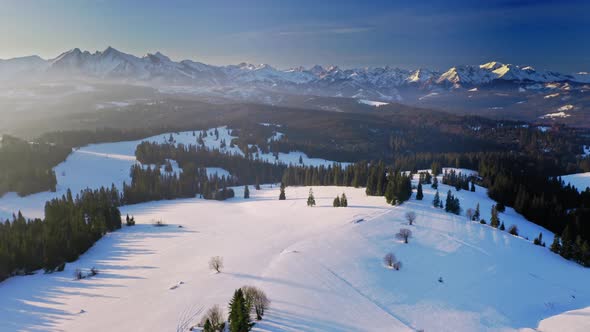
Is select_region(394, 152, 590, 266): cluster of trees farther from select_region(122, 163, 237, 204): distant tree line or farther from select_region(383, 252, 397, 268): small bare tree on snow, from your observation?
select_region(122, 163, 237, 204): distant tree line

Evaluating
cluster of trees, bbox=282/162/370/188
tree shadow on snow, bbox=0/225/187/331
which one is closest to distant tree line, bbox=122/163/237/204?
cluster of trees, bbox=282/162/370/188

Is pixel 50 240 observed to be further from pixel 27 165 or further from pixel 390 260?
pixel 27 165

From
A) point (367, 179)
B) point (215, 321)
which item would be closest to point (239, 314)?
point (215, 321)

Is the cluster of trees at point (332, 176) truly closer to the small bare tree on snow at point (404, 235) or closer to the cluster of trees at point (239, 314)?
the small bare tree on snow at point (404, 235)

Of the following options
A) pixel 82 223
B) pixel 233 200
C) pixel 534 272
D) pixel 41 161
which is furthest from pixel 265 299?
pixel 41 161

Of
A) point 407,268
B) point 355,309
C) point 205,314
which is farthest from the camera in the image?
point 407,268

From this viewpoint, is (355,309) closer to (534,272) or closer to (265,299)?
(265,299)
